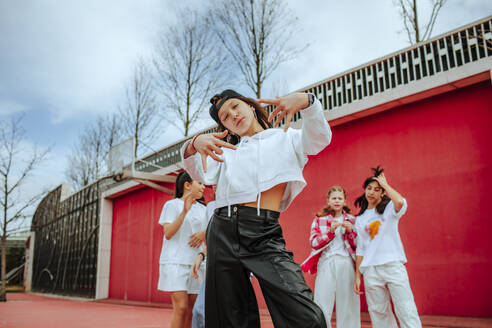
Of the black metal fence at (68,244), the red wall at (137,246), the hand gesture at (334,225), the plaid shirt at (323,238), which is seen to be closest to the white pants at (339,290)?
the plaid shirt at (323,238)

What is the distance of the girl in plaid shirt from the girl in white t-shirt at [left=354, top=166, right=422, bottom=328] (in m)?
0.10

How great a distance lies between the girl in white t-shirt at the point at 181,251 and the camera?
10.8 ft

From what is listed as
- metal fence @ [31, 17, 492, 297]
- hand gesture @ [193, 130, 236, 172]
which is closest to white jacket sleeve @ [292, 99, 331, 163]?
hand gesture @ [193, 130, 236, 172]

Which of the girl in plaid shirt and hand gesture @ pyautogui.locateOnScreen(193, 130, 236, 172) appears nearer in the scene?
hand gesture @ pyautogui.locateOnScreen(193, 130, 236, 172)

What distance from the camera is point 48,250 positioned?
18.6 meters

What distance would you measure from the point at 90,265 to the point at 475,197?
1215 centimetres

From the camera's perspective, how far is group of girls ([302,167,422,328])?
3363mm

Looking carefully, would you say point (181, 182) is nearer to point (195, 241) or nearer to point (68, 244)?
point (195, 241)

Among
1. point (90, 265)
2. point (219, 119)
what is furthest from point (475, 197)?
point (90, 265)

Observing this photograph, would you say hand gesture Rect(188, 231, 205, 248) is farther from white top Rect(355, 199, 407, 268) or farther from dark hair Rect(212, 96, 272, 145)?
dark hair Rect(212, 96, 272, 145)

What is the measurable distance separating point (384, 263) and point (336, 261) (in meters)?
0.45

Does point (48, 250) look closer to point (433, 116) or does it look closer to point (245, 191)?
point (433, 116)

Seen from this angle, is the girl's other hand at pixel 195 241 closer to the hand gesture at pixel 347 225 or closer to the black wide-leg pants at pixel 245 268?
the hand gesture at pixel 347 225

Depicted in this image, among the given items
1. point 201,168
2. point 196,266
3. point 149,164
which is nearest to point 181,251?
point 196,266
